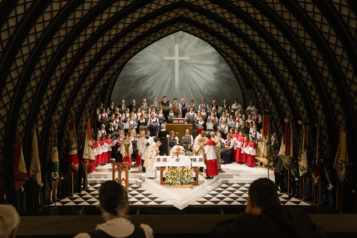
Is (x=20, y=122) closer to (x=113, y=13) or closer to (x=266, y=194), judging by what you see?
(x=113, y=13)

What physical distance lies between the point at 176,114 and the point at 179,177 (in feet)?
20.7

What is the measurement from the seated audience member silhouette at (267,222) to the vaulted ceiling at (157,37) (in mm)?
10194

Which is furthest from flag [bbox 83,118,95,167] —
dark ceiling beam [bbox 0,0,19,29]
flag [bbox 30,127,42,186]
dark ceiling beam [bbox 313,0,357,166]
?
dark ceiling beam [bbox 313,0,357,166]

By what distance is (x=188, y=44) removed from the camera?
2722 cm

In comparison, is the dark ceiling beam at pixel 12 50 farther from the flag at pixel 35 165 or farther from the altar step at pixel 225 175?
the altar step at pixel 225 175

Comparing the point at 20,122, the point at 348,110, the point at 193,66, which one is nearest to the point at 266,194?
the point at 348,110

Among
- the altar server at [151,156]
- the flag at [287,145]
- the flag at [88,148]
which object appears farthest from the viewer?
the altar server at [151,156]

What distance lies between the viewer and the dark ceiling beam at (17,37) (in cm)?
1141

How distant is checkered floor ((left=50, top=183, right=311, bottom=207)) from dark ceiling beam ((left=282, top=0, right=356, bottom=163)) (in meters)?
3.68

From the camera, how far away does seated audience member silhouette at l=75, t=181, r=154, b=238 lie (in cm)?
277

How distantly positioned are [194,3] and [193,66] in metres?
8.99

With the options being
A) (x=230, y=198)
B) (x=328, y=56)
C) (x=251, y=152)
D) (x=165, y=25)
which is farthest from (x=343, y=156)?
(x=165, y=25)

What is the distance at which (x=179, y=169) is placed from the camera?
51.4 feet

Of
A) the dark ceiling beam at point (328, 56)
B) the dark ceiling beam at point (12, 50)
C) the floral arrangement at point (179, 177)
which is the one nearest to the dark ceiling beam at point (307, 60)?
the dark ceiling beam at point (328, 56)
